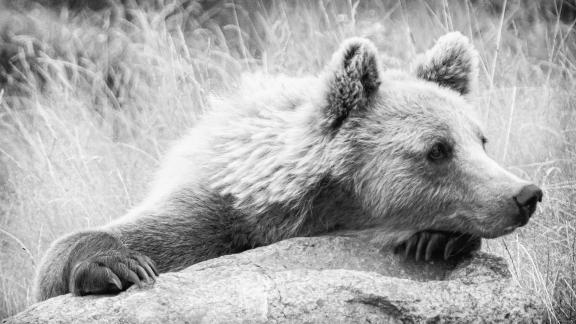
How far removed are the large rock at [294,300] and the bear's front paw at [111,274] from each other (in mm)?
46

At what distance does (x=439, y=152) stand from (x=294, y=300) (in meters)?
1.27

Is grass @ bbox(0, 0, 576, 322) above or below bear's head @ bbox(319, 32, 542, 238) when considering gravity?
below

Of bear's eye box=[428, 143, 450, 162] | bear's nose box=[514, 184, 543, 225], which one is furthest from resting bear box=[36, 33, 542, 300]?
bear's nose box=[514, 184, 543, 225]

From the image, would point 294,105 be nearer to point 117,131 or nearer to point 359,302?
point 359,302

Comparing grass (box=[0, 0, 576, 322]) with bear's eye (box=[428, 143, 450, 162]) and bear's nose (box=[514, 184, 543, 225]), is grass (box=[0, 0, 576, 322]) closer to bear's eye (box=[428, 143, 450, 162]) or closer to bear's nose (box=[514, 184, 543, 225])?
bear's nose (box=[514, 184, 543, 225])

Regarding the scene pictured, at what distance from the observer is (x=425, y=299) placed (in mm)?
2781

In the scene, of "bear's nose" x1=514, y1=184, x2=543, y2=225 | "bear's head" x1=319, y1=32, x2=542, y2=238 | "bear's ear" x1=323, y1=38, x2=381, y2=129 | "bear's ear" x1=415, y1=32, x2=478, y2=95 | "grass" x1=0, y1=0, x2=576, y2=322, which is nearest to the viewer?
"bear's nose" x1=514, y1=184, x2=543, y2=225

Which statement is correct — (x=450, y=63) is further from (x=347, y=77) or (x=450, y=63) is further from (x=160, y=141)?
(x=160, y=141)

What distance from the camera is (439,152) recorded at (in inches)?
141

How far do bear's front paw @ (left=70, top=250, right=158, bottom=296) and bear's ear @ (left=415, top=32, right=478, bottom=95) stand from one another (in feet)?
7.02

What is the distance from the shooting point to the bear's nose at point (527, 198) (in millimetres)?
3181

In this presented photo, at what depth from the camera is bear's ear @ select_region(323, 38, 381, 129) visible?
3635mm

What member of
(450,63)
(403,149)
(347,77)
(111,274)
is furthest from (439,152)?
(111,274)

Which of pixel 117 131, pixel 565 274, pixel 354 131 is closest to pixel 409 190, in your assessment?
pixel 354 131
